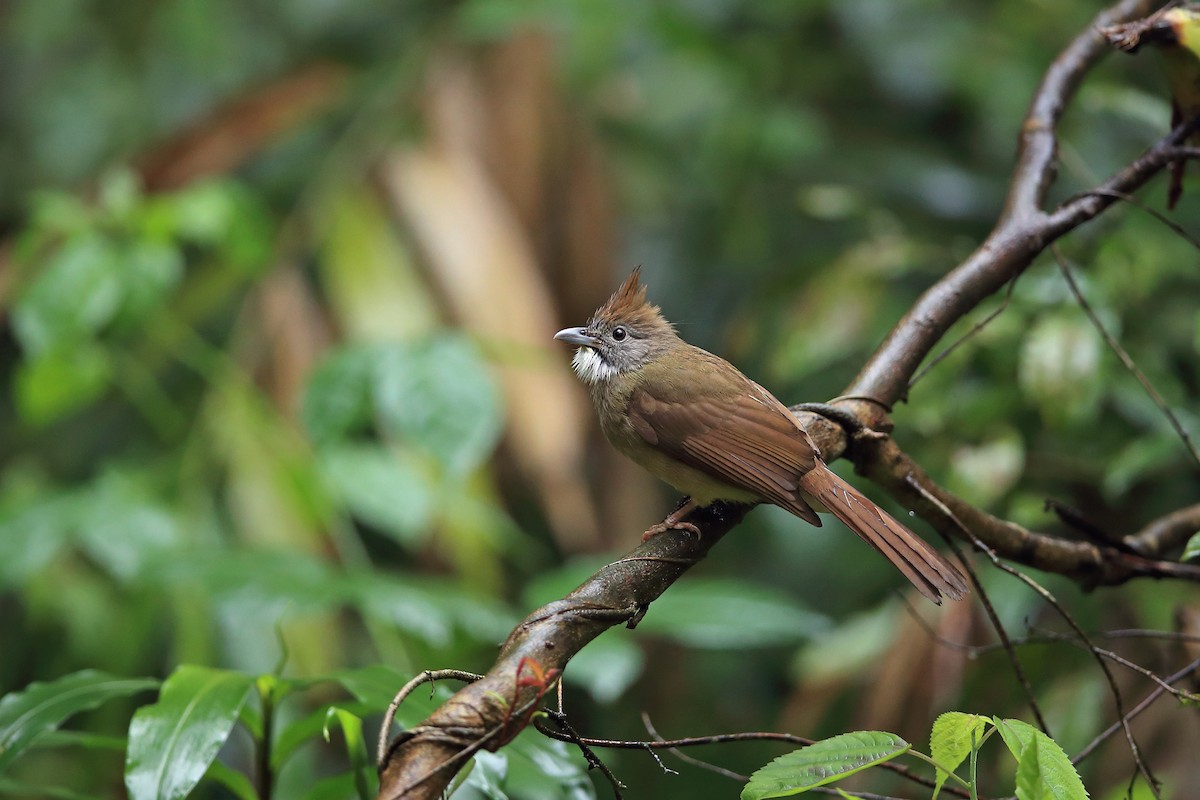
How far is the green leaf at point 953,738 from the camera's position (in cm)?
119

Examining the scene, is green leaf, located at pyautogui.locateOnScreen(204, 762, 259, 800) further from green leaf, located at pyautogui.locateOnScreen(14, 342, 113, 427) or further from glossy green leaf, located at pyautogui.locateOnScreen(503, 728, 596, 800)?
green leaf, located at pyautogui.locateOnScreen(14, 342, 113, 427)

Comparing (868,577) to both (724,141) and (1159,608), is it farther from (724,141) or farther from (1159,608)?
(724,141)

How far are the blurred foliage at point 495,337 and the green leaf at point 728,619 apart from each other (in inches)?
0.6

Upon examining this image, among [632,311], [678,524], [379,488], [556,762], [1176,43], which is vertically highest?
[1176,43]

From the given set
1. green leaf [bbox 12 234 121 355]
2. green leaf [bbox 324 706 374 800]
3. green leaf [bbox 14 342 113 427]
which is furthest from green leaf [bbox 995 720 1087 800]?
green leaf [bbox 14 342 113 427]

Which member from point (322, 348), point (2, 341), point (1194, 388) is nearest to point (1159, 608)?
point (1194, 388)

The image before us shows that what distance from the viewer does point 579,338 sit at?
8.67 ft

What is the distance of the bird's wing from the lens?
1.91 metres


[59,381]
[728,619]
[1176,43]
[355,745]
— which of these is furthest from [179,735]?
[59,381]

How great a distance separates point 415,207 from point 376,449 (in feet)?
3.27

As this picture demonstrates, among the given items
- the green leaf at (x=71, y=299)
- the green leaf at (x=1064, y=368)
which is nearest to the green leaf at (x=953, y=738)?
the green leaf at (x=1064, y=368)

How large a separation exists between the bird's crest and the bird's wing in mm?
312

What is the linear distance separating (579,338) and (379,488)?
839mm

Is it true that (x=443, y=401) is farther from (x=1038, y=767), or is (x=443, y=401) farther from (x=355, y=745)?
(x=1038, y=767)
